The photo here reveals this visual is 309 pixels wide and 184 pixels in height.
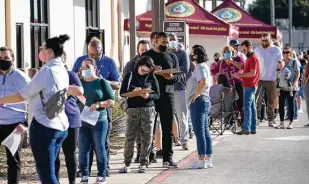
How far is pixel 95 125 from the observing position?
12672mm

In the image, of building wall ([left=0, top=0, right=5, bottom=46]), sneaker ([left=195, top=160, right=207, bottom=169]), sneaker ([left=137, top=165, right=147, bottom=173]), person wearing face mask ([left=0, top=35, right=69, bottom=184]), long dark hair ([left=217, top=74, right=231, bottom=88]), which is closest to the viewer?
person wearing face mask ([left=0, top=35, right=69, bottom=184])

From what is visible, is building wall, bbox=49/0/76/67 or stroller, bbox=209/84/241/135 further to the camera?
building wall, bbox=49/0/76/67

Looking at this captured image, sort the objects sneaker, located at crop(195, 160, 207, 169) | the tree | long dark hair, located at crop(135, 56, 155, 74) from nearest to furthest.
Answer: long dark hair, located at crop(135, 56, 155, 74)
sneaker, located at crop(195, 160, 207, 169)
the tree

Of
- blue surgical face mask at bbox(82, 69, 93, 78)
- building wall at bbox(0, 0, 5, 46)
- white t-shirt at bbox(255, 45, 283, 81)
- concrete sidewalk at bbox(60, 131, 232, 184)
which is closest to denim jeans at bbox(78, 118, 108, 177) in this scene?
concrete sidewalk at bbox(60, 131, 232, 184)

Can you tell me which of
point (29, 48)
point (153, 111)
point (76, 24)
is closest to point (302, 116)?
point (76, 24)

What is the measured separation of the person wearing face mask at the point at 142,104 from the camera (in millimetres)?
13844

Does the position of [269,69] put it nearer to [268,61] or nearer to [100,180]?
[268,61]

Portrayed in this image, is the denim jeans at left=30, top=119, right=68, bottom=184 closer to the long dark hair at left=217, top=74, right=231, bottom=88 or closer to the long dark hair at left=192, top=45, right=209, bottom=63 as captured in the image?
the long dark hair at left=192, top=45, right=209, bottom=63

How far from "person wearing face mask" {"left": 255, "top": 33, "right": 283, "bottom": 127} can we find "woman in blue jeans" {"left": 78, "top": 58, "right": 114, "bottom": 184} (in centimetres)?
1071

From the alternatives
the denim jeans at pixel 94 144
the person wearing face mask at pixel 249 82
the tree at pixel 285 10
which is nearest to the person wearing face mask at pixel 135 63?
the denim jeans at pixel 94 144

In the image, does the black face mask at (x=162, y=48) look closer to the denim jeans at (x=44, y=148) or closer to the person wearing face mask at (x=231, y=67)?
the denim jeans at (x=44, y=148)

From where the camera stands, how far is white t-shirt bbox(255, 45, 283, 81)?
23.0m

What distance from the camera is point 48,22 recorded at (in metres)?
21.6

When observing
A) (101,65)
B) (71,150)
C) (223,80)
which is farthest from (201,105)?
(223,80)
